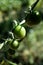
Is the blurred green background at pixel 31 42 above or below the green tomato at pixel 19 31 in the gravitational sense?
below

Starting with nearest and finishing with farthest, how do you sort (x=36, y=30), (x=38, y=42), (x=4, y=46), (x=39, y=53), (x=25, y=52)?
(x=4, y=46)
(x=36, y=30)
(x=38, y=42)
(x=39, y=53)
(x=25, y=52)

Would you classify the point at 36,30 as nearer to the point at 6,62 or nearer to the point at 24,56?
the point at 24,56

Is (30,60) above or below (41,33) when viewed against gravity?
below

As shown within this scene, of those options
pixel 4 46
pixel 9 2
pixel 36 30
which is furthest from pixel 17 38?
pixel 36 30

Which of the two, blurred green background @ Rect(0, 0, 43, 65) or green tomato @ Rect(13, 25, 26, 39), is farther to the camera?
blurred green background @ Rect(0, 0, 43, 65)

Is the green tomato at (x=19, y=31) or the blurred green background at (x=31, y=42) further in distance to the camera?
the blurred green background at (x=31, y=42)

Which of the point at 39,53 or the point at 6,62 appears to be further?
the point at 39,53

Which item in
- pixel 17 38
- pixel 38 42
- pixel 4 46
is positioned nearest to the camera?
pixel 4 46

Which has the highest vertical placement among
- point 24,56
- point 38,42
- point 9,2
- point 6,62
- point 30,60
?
point 9,2

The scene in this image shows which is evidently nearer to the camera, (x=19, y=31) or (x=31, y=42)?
(x=19, y=31)

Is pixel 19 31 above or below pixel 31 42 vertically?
above

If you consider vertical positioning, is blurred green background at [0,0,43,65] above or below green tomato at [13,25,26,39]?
below
